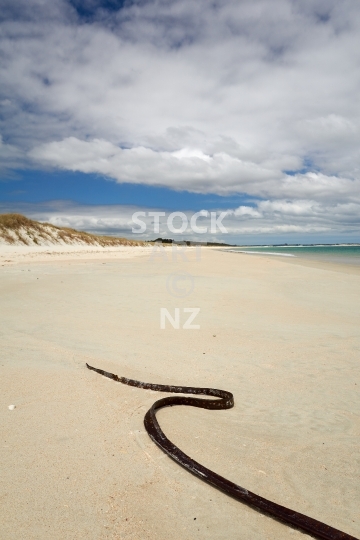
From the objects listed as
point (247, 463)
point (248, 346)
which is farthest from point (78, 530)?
point (248, 346)

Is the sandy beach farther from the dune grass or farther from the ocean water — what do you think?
the dune grass

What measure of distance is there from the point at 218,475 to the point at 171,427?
2.11 ft

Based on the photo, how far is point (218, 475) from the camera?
→ 1826 millimetres

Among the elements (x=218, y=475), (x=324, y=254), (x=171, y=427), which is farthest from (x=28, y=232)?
(x=324, y=254)

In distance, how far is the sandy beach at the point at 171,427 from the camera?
63.2 inches

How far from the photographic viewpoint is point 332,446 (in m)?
2.25

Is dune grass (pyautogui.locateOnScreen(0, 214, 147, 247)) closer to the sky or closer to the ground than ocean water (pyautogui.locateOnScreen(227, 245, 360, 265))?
closer to the sky

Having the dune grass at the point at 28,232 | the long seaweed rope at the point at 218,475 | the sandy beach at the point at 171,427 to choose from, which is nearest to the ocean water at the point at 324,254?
the sandy beach at the point at 171,427

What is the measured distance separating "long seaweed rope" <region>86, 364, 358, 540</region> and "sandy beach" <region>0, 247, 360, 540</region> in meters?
0.04

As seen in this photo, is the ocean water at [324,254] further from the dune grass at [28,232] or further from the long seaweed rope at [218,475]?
the dune grass at [28,232]

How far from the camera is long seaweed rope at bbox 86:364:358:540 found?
151 centimetres

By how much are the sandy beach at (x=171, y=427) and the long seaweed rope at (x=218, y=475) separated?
0.14 ft

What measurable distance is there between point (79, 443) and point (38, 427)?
0.39 metres

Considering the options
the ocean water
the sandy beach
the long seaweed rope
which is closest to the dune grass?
the sandy beach
